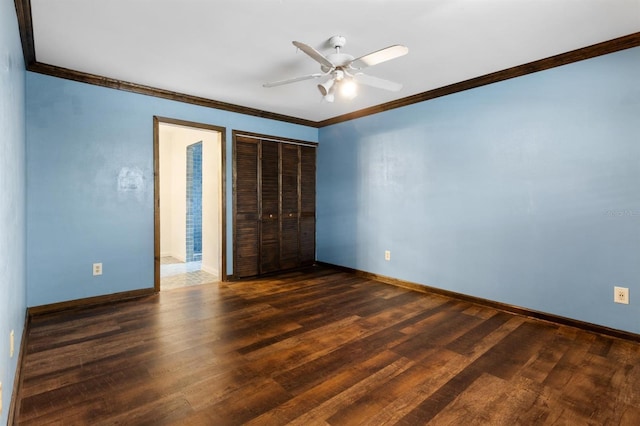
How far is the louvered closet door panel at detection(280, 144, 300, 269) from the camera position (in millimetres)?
5031

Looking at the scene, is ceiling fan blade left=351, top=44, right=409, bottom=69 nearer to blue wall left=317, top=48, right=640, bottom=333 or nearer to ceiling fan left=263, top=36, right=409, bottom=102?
ceiling fan left=263, top=36, right=409, bottom=102

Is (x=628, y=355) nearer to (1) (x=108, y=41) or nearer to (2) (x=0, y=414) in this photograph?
(2) (x=0, y=414)

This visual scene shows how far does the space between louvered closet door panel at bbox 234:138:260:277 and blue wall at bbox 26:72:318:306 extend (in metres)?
1.01

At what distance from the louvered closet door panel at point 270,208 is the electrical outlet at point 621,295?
389 cm

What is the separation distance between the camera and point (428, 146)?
3.91 m

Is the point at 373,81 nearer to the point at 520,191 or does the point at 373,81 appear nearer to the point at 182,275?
the point at 520,191

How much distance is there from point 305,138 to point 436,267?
293cm

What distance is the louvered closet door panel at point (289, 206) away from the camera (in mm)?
5031

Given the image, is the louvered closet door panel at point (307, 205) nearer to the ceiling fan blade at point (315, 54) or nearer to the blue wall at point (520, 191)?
the blue wall at point (520, 191)

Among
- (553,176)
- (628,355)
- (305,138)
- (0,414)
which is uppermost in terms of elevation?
(305,138)

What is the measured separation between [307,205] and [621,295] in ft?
12.9

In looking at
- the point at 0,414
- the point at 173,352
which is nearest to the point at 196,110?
the point at 173,352

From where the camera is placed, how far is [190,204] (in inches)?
234

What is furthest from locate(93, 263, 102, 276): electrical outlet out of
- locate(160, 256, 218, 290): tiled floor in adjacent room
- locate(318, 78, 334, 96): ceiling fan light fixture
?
locate(318, 78, 334, 96): ceiling fan light fixture
